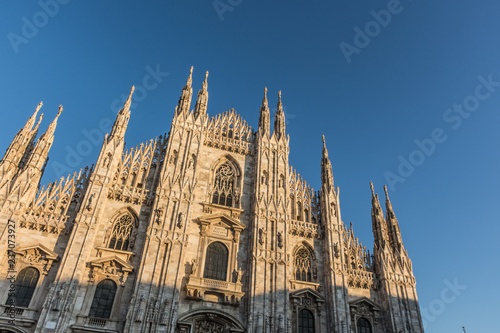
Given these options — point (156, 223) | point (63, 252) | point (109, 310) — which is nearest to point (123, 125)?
point (156, 223)

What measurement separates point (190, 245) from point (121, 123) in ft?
34.6

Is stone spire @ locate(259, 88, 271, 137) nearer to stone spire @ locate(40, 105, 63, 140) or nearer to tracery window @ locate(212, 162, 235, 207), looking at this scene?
tracery window @ locate(212, 162, 235, 207)

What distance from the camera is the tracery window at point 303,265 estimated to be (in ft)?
86.1

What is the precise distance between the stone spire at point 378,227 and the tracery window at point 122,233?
18.4 metres

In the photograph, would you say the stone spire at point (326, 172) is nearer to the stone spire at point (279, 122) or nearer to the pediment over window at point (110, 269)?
the stone spire at point (279, 122)

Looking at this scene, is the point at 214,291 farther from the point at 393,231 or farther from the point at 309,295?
the point at 393,231

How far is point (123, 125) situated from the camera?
90.1 ft

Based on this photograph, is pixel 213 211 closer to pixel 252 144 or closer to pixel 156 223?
pixel 156 223

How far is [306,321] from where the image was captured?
80.2 ft

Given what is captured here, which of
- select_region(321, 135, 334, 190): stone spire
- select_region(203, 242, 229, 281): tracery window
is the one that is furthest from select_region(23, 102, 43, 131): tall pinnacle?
select_region(321, 135, 334, 190): stone spire

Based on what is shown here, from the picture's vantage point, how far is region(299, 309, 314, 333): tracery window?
2416cm

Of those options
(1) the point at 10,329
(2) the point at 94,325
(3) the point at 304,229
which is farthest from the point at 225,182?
(1) the point at 10,329

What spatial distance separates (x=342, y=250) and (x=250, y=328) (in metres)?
9.05

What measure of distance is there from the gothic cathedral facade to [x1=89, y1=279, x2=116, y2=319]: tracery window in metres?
0.06
